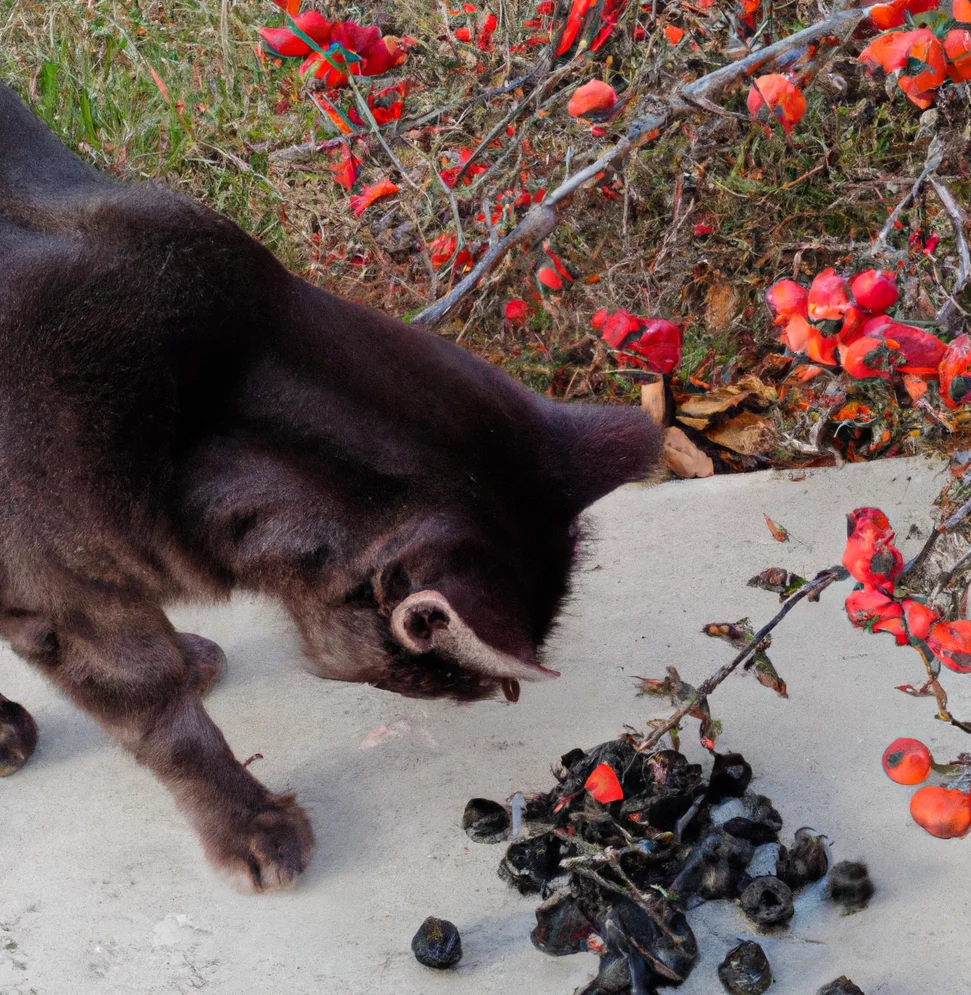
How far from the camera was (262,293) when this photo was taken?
6.82 feet

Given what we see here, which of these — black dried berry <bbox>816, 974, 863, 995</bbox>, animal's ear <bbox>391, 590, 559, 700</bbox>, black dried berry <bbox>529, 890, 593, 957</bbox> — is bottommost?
black dried berry <bbox>529, 890, 593, 957</bbox>

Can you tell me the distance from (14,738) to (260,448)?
1219mm

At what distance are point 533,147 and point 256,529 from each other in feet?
7.29

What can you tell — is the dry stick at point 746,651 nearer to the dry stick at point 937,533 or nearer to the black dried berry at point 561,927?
the dry stick at point 937,533

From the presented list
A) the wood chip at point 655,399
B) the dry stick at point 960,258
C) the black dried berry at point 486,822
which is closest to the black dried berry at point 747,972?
the black dried berry at point 486,822

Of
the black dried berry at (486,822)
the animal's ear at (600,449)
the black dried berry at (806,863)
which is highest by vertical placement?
the animal's ear at (600,449)

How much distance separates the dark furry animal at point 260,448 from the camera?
6.41 ft

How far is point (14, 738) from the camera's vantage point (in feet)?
8.93

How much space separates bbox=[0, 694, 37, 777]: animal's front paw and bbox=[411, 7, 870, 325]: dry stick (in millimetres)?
1352

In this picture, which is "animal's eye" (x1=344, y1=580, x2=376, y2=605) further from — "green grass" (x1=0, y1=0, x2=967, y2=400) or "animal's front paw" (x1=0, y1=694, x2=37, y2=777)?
"green grass" (x1=0, y1=0, x2=967, y2=400)

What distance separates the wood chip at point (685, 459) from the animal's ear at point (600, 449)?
3.96 ft

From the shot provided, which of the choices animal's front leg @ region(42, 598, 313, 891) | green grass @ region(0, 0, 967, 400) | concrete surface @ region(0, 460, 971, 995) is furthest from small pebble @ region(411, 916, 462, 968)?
green grass @ region(0, 0, 967, 400)

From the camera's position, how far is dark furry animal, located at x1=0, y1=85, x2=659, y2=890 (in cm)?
196

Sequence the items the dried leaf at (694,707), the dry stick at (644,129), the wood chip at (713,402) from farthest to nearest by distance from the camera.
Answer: the wood chip at (713,402) < the dry stick at (644,129) < the dried leaf at (694,707)
